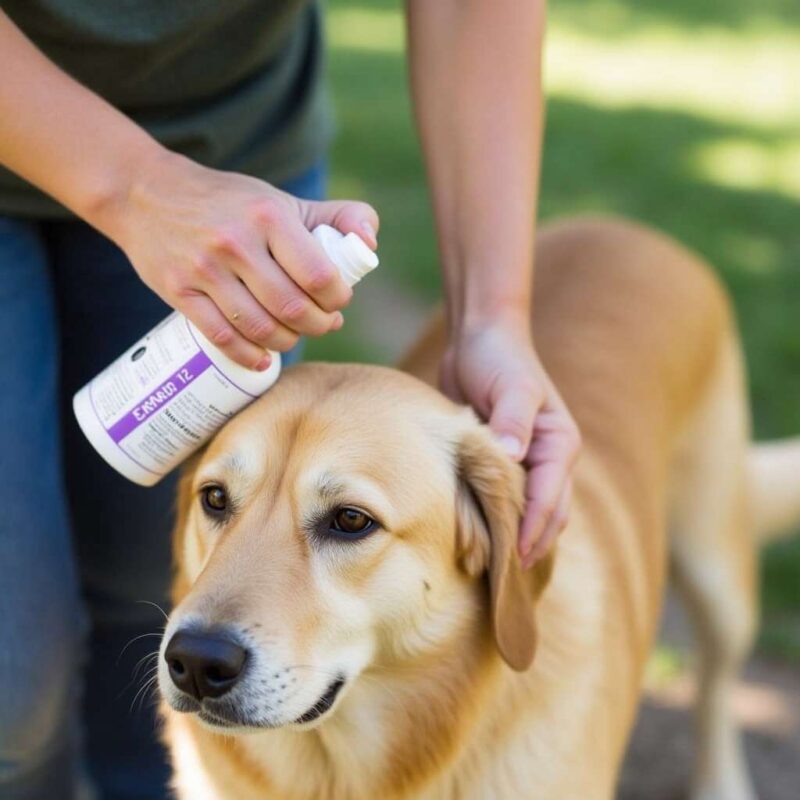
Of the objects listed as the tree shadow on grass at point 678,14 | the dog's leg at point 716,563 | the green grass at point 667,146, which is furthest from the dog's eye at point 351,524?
the tree shadow on grass at point 678,14

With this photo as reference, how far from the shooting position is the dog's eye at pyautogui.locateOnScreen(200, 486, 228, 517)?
247 cm

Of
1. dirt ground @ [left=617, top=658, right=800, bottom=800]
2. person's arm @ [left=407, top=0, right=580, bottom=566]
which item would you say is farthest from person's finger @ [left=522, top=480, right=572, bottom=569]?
dirt ground @ [left=617, top=658, right=800, bottom=800]

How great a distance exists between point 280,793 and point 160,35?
4.99 feet

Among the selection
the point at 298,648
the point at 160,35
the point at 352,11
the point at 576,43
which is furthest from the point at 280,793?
the point at 352,11

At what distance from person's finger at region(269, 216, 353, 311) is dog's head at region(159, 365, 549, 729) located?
38 cm

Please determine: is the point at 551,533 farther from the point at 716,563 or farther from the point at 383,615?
the point at 716,563

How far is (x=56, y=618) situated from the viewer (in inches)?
107

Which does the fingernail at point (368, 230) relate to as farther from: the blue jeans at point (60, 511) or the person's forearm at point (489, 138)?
the blue jeans at point (60, 511)

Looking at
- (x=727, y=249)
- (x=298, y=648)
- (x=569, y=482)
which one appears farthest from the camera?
(x=727, y=249)

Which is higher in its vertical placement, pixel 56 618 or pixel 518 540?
Answer: pixel 518 540

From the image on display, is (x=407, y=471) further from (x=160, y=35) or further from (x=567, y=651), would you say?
(x=160, y=35)

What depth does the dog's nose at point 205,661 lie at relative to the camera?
7.02 feet

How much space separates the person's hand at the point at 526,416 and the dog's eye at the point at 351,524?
0.31 meters

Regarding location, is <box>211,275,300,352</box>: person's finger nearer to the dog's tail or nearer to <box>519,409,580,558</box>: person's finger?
<box>519,409,580,558</box>: person's finger
